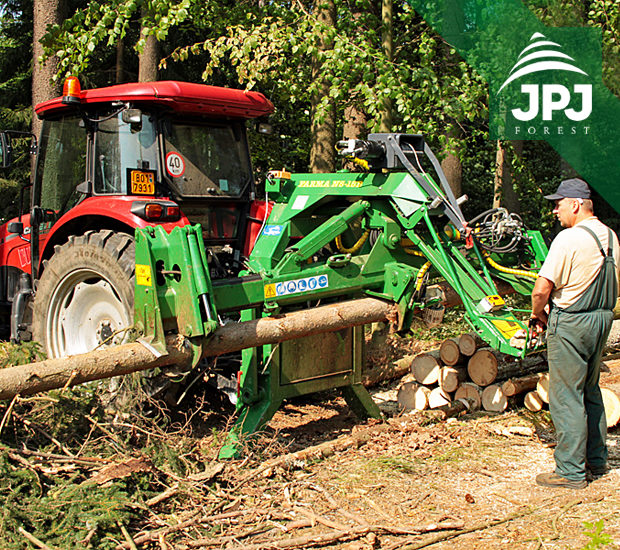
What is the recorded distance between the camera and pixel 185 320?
4.74 meters

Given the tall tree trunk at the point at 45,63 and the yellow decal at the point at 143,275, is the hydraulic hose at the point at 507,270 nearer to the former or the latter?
the yellow decal at the point at 143,275

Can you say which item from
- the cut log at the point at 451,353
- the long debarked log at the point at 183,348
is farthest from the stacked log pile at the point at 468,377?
the long debarked log at the point at 183,348

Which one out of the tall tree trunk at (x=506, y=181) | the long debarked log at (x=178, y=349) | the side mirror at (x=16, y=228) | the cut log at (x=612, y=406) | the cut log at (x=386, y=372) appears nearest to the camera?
the long debarked log at (x=178, y=349)

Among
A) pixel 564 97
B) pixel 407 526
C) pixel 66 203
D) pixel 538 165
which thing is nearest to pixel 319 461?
pixel 407 526

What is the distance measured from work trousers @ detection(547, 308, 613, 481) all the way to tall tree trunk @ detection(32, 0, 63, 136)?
25.0 ft

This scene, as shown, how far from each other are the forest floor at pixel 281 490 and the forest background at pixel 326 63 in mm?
3918

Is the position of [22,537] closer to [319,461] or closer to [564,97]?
[319,461]

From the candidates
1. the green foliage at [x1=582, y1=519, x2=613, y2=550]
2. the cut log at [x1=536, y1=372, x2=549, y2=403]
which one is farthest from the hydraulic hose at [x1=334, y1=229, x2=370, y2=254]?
the green foliage at [x1=582, y1=519, x2=613, y2=550]

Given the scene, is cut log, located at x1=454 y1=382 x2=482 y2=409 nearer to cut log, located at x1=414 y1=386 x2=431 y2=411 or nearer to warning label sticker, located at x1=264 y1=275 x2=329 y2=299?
cut log, located at x1=414 y1=386 x2=431 y2=411

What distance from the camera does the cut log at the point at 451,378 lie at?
260 inches

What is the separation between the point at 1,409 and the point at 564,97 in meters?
9.27

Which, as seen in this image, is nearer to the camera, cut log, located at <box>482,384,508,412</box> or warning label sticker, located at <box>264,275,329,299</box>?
warning label sticker, located at <box>264,275,329,299</box>

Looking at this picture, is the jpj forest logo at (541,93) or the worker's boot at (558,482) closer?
the worker's boot at (558,482)

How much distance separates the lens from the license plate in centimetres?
586
